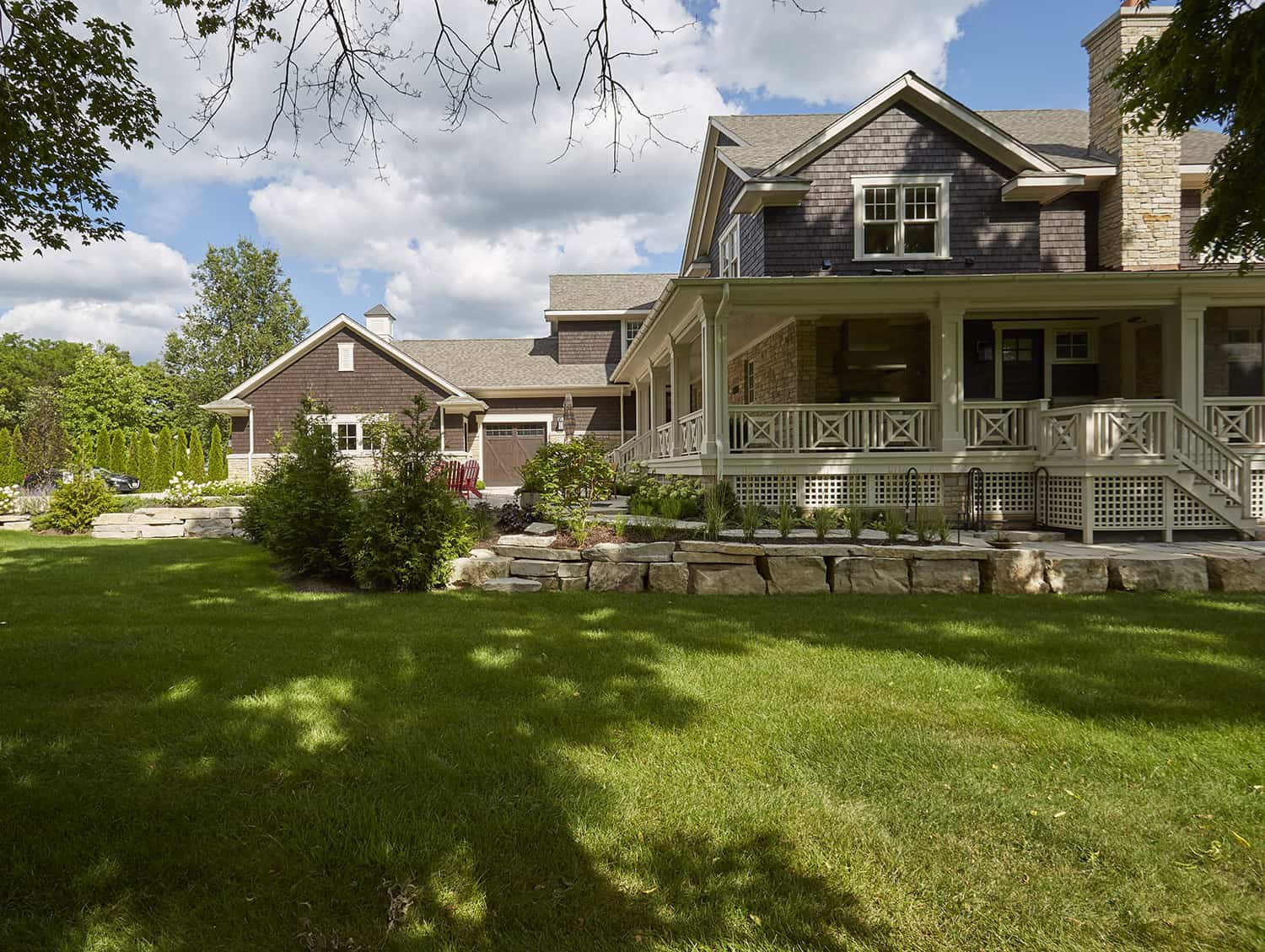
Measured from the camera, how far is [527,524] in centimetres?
925

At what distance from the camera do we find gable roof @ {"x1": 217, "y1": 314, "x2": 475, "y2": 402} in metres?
22.4

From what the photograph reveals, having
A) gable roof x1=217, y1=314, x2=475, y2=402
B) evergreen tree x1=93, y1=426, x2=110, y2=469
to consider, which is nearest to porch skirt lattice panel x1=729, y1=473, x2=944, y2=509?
gable roof x1=217, y1=314, x2=475, y2=402

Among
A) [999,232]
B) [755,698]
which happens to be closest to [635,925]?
[755,698]

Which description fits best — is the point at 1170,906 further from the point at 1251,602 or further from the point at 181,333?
the point at 181,333

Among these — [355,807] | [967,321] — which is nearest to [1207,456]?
[967,321]

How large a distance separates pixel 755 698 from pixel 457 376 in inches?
870

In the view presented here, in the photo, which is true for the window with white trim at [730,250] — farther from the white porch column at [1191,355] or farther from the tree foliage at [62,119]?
the tree foliage at [62,119]

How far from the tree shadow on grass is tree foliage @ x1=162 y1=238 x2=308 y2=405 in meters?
38.4

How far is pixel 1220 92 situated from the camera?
597 centimetres

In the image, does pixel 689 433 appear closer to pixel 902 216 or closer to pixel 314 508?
pixel 902 216

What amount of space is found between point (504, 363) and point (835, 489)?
17269 mm

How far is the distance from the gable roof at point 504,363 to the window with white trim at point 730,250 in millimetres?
8436

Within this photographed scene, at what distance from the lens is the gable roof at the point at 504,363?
78.7 ft

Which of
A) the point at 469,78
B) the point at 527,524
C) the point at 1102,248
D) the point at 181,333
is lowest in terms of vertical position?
the point at 527,524
